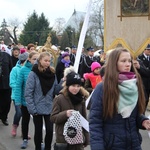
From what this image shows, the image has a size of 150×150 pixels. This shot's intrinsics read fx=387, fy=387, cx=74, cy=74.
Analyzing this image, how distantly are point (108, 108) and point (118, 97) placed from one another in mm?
134

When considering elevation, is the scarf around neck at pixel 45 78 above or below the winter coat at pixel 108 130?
above

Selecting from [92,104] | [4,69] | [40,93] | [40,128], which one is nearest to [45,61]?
[40,93]

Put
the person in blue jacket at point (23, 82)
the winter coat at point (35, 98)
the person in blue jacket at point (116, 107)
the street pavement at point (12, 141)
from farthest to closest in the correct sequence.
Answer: the street pavement at point (12, 141) < the person in blue jacket at point (23, 82) < the winter coat at point (35, 98) < the person in blue jacket at point (116, 107)

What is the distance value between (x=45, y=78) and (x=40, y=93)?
0.80 feet

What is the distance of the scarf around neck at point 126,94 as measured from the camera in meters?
3.36

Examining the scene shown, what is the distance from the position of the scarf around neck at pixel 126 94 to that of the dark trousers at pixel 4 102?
19.7 ft

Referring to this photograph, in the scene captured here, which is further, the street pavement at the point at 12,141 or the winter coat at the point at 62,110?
the street pavement at the point at 12,141

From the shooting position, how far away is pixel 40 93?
5941 millimetres

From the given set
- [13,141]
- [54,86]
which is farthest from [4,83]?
[54,86]

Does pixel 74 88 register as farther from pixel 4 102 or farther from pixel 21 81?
pixel 4 102

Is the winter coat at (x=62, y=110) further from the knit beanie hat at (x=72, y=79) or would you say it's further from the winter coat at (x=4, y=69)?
the winter coat at (x=4, y=69)

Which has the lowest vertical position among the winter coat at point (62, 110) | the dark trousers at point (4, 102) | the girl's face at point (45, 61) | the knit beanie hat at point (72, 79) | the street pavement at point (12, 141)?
the street pavement at point (12, 141)

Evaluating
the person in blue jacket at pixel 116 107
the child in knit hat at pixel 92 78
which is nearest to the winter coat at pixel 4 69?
the child in knit hat at pixel 92 78

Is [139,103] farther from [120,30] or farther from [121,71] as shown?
[120,30]
